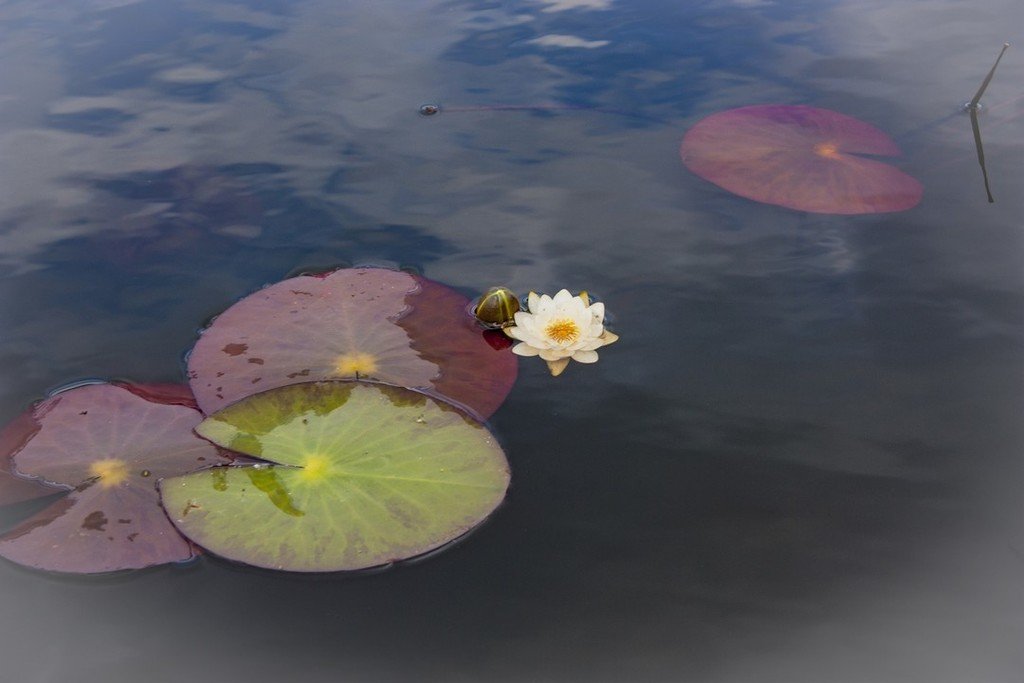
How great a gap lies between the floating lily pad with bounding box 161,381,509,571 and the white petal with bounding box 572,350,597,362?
1.66ft

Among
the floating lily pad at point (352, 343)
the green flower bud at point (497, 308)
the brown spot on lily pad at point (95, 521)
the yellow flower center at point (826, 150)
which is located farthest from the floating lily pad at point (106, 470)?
the yellow flower center at point (826, 150)

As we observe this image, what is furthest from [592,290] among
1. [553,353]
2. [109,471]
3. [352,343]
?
[109,471]

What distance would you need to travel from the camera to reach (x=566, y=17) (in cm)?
555

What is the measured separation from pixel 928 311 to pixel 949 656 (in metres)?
1.47

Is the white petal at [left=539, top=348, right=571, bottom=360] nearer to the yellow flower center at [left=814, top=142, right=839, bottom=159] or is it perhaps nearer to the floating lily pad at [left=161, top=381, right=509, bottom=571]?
the floating lily pad at [left=161, top=381, right=509, bottom=571]

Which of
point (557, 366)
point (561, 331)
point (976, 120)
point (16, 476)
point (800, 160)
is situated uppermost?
point (976, 120)

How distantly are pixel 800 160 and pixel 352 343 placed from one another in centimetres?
236

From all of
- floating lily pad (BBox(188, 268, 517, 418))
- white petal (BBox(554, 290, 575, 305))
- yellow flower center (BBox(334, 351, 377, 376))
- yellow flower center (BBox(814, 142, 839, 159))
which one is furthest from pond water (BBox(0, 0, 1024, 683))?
yellow flower center (BBox(334, 351, 377, 376))

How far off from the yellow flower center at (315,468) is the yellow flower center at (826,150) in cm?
282

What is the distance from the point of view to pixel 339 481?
252cm

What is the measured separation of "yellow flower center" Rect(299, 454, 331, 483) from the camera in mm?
2543

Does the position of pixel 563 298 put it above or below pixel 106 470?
above

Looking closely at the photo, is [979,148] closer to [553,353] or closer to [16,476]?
[553,353]

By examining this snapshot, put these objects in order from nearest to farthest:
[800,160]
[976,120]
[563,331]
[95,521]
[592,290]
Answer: [95,521], [563,331], [592,290], [800,160], [976,120]
